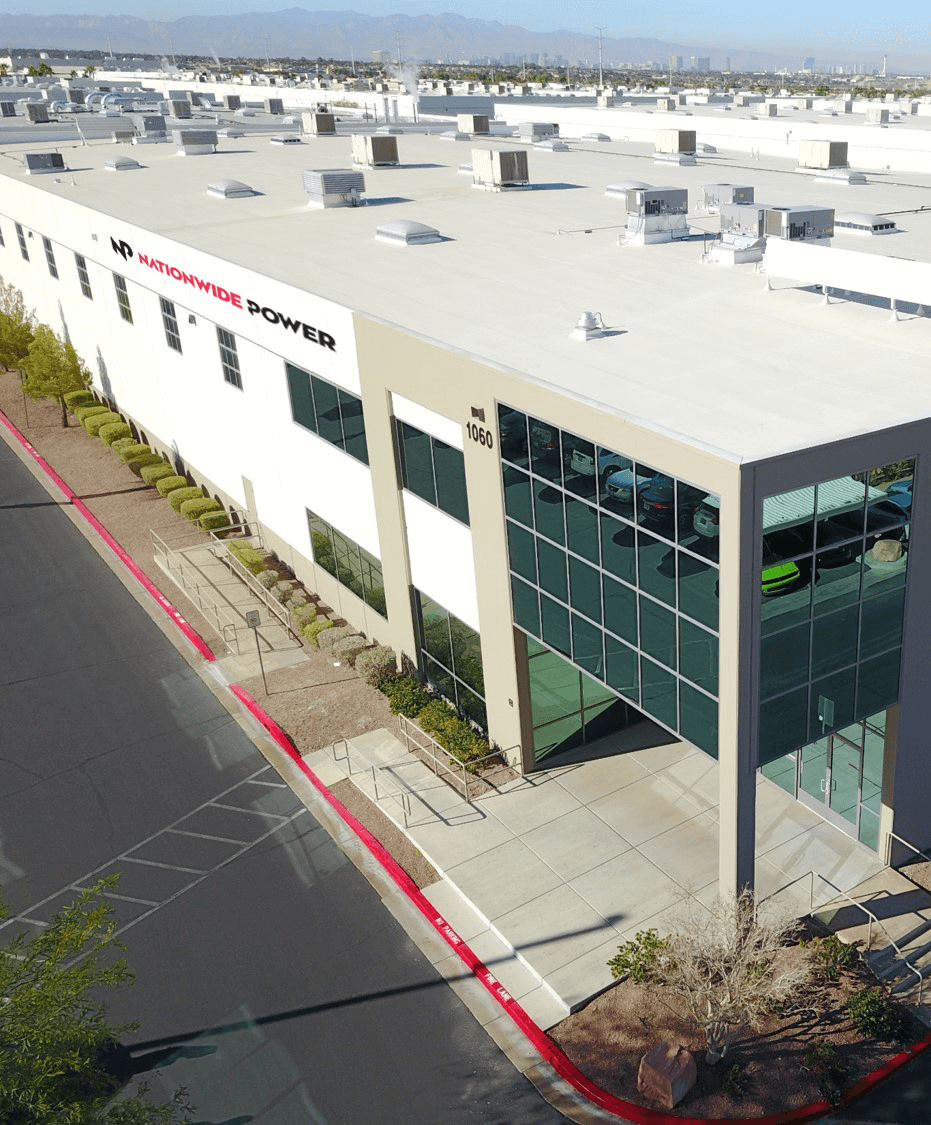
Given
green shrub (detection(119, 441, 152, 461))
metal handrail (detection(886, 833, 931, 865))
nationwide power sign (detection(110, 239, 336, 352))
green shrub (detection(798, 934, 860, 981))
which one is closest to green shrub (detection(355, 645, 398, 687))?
nationwide power sign (detection(110, 239, 336, 352))

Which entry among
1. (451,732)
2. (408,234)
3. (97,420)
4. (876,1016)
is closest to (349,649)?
(451,732)

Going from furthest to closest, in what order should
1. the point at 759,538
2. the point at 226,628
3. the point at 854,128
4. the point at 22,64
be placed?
the point at 22,64, the point at 854,128, the point at 226,628, the point at 759,538

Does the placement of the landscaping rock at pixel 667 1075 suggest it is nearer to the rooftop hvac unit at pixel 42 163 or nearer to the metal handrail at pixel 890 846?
the metal handrail at pixel 890 846

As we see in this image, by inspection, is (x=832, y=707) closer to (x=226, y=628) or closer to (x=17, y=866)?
(x=17, y=866)

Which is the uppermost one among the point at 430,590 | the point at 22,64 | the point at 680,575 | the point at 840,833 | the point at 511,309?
the point at 22,64

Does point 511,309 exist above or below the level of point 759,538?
above

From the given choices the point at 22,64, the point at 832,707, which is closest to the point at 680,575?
the point at 832,707

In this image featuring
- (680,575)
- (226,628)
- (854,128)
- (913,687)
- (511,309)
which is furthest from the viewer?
(854,128)

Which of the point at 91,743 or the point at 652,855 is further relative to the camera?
the point at 91,743
